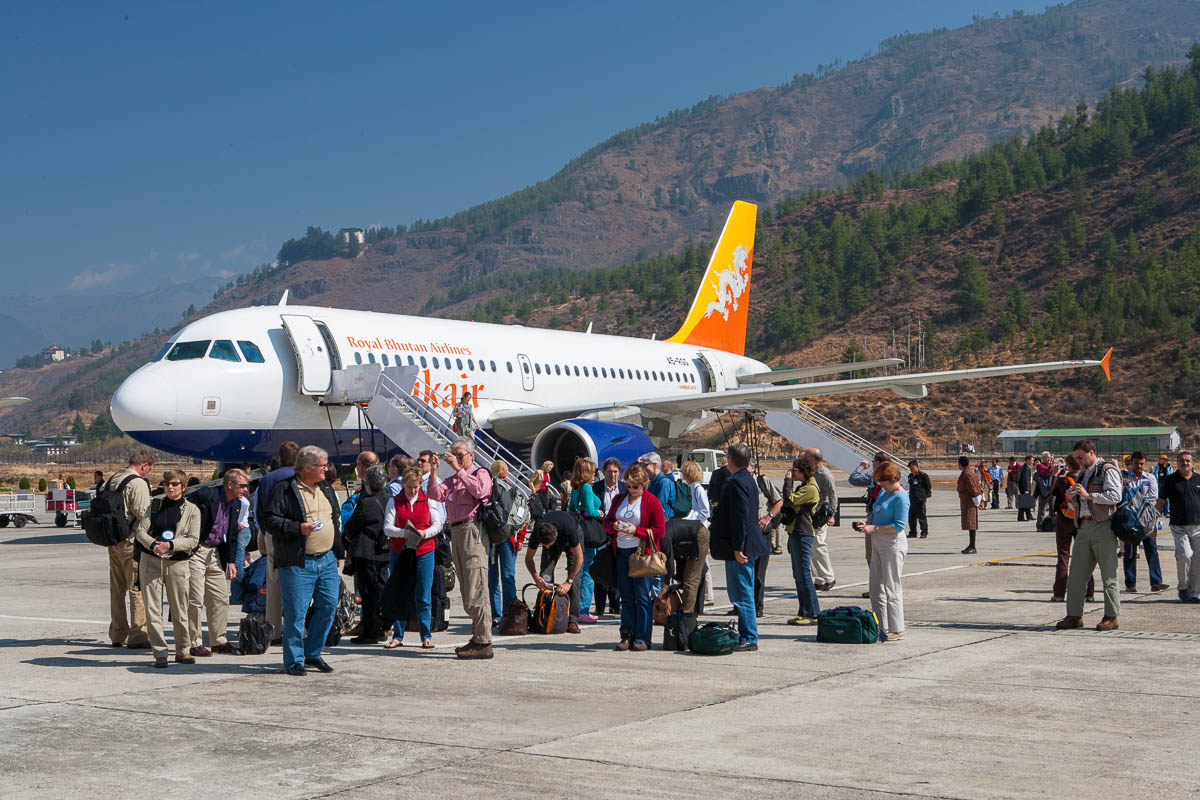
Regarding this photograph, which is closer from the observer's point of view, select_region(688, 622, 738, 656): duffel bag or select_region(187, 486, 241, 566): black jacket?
select_region(688, 622, 738, 656): duffel bag

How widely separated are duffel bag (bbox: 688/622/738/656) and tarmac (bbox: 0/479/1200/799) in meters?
0.22

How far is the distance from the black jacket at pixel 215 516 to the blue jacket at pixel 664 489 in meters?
3.87

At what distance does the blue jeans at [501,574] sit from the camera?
12180 mm

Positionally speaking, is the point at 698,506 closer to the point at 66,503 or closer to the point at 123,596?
the point at 123,596

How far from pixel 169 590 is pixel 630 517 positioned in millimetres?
3914

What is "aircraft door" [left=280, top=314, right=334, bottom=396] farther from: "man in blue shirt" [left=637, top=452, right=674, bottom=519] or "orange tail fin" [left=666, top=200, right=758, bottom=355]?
"orange tail fin" [left=666, top=200, right=758, bottom=355]

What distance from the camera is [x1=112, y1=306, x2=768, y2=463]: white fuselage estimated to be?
20938mm

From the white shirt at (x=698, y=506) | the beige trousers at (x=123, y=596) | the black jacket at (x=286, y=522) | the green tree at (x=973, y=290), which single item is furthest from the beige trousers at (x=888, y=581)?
the green tree at (x=973, y=290)

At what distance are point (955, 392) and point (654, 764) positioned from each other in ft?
307

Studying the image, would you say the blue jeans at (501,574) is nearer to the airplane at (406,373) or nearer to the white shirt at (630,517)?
the white shirt at (630,517)

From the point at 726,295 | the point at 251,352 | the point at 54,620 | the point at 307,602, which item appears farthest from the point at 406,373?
the point at 726,295

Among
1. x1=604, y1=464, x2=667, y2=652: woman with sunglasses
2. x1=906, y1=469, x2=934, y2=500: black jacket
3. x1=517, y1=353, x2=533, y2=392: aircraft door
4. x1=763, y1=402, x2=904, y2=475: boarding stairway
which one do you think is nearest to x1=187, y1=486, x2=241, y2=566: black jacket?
x1=604, y1=464, x2=667, y2=652: woman with sunglasses

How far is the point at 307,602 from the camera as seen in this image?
9523mm

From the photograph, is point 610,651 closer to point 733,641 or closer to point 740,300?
point 733,641
